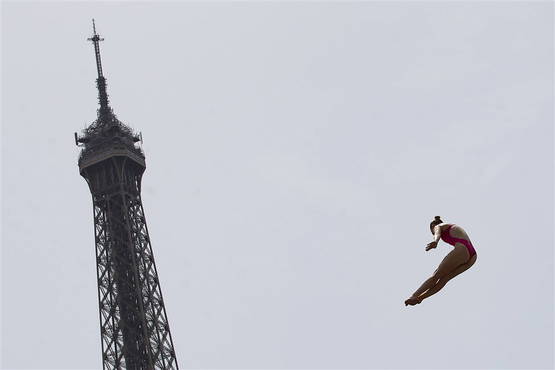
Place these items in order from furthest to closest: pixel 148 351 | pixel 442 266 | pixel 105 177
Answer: pixel 105 177 < pixel 148 351 < pixel 442 266

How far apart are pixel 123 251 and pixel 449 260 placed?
363ft

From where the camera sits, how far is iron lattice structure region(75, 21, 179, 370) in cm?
12212

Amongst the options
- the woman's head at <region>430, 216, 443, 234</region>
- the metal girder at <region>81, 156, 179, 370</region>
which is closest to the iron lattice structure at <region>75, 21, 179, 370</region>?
the metal girder at <region>81, 156, 179, 370</region>

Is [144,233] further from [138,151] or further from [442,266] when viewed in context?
[442,266]

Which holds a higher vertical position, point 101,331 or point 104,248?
A: point 104,248

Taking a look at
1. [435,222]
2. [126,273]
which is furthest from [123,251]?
[435,222]

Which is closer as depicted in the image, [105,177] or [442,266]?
[442,266]

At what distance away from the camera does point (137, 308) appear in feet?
406

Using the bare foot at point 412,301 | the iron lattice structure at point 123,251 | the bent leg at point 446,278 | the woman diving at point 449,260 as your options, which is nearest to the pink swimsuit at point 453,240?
the woman diving at point 449,260

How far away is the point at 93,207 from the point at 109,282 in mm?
8967

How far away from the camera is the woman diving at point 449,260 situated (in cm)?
1761

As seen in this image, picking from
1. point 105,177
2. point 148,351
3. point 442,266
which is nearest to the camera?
point 442,266

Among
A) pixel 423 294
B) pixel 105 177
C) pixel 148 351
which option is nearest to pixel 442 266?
pixel 423 294

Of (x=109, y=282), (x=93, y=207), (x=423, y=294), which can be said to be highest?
(x=93, y=207)
